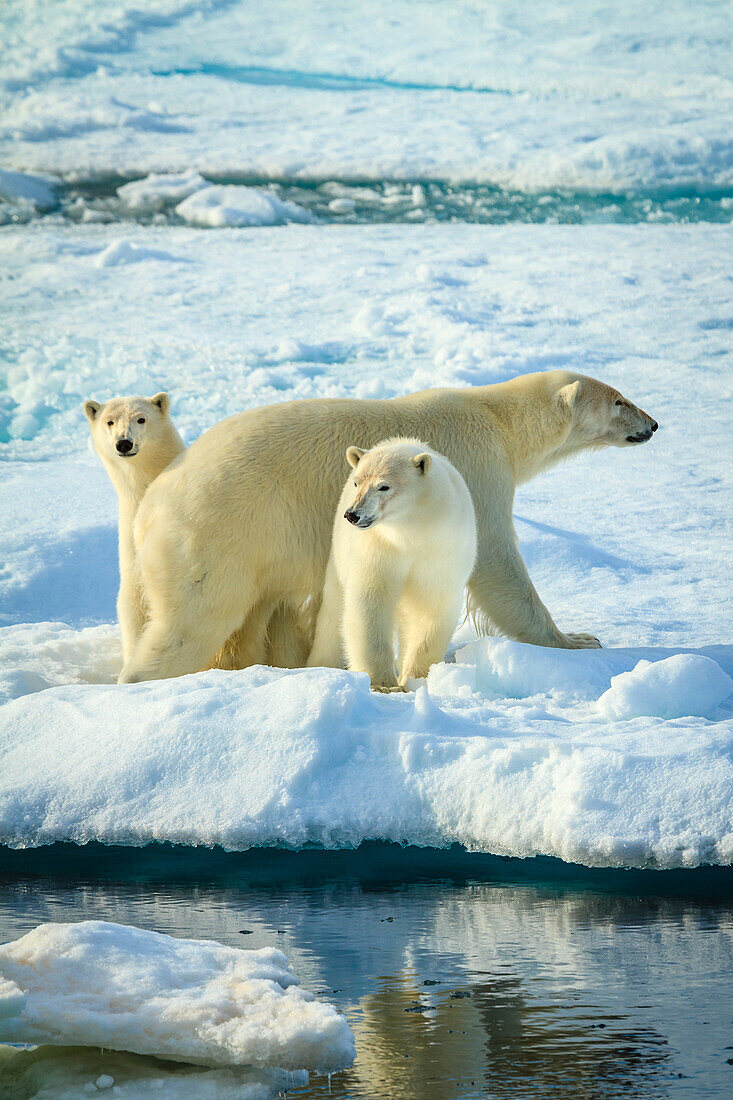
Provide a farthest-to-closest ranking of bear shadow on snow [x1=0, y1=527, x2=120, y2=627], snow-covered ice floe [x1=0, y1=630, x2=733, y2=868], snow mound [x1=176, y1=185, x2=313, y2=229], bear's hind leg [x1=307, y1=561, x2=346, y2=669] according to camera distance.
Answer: snow mound [x1=176, y1=185, x2=313, y2=229] → bear shadow on snow [x1=0, y1=527, x2=120, y2=627] → bear's hind leg [x1=307, y1=561, x2=346, y2=669] → snow-covered ice floe [x1=0, y1=630, x2=733, y2=868]

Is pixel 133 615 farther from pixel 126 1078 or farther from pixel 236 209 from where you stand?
pixel 236 209

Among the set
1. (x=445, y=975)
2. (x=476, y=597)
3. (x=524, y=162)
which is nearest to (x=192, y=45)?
(x=524, y=162)

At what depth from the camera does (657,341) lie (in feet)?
38.9

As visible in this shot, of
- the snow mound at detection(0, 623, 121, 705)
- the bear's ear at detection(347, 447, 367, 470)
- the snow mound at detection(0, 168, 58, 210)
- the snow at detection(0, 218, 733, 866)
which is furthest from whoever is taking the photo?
the snow mound at detection(0, 168, 58, 210)

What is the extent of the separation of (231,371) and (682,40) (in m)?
11.8

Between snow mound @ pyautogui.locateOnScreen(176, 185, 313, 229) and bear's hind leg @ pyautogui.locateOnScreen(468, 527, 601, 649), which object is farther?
snow mound @ pyautogui.locateOnScreen(176, 185, 313, 229)

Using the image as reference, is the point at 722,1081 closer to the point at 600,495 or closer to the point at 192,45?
the point at 600,495

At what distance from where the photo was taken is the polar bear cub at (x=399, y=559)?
414 centimetres

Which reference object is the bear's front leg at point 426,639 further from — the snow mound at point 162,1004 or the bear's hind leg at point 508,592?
the snow mound at point 162,1004

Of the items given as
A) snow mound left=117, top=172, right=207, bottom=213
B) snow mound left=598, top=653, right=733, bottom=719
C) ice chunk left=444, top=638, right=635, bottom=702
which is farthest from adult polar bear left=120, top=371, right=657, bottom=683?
snow mound left=117, top=172, right=207, bottom=213

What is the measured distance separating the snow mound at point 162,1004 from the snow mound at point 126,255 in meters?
12.1

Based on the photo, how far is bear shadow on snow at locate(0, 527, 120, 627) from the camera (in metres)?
6.89

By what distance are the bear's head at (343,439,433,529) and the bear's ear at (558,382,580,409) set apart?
1.28 metres

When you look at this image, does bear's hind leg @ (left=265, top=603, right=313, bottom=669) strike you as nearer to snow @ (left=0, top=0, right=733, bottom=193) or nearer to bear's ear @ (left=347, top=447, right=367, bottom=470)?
bear's ear @ (left=347, top=447, right=367, bottom=470)
